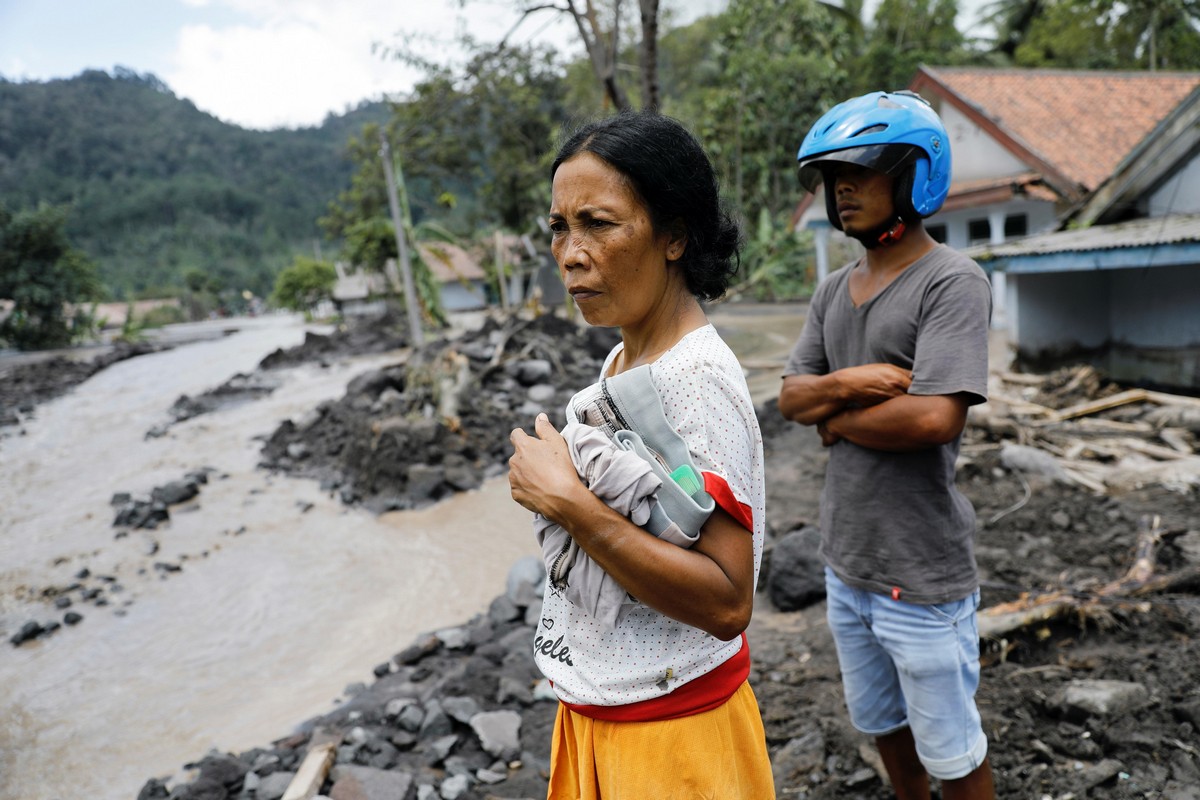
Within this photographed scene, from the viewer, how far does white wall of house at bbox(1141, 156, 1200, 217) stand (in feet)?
26.3

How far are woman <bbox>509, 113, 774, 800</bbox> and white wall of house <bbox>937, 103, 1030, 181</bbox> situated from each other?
15.0 m

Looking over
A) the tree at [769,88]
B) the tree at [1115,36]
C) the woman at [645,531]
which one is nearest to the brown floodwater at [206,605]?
the woman at [645,531]

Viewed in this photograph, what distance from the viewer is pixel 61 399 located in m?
20.2

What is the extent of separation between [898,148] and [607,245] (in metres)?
1.09

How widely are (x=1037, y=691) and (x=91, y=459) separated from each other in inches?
595

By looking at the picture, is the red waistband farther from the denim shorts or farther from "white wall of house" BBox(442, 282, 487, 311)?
"white wall of house" BBox(442, 282, 487, 311)

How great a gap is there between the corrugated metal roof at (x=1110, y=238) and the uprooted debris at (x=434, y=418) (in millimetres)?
6476

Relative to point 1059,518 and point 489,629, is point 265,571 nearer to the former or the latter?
point 489,629

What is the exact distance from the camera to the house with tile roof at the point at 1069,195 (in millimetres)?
8102

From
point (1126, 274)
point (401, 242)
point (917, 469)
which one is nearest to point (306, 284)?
point (401, 242)

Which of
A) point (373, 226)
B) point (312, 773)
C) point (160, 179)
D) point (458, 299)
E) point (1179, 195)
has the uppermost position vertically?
point (160, 179)

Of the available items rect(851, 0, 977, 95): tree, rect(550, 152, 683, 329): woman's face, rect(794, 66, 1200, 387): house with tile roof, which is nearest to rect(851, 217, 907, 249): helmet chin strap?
rect(550, 152, 683, 329): woman's face

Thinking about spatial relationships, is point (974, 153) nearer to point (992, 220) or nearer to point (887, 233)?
point (992, 220)

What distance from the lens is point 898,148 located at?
6.25ft
